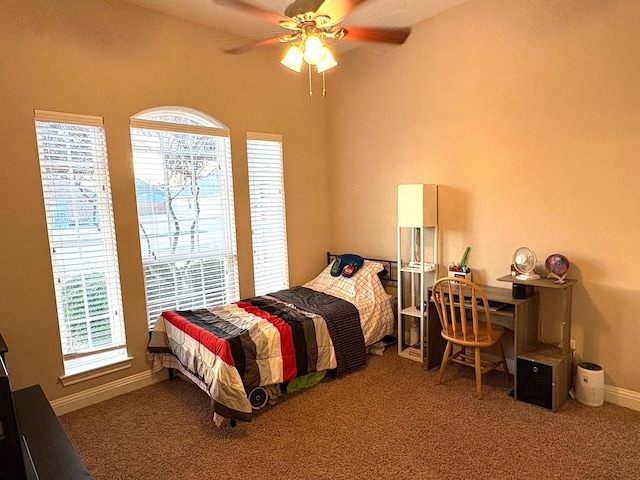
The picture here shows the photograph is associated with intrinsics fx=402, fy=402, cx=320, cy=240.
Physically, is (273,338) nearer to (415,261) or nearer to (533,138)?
(415,261)

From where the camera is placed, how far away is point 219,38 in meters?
3.58

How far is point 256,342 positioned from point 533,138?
251 cm

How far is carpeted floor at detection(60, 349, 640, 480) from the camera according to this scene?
2207mm

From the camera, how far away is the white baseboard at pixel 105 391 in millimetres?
2898

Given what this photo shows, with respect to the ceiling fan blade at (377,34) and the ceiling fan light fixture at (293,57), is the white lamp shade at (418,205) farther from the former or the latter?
the ceiling fan light fixture at (293,57)

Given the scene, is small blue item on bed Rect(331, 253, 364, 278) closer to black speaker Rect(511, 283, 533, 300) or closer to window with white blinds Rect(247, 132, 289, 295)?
→ window with white blinds Rect(247, 132, 289, 295)

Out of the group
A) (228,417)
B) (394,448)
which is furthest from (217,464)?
(394,448)

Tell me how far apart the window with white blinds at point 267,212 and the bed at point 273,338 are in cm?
28

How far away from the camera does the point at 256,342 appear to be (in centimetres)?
281

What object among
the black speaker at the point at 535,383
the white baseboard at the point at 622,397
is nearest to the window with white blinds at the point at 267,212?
the black speaker at the point at 535,383

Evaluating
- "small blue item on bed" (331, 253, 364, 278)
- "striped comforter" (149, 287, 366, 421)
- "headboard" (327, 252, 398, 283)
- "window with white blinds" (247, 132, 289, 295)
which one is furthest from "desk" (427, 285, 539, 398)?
"window with white blinds" (247, 132, 289, 295)

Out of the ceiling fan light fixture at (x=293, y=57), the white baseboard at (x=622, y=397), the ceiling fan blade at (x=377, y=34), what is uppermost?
the ceiling fan blade at (x=377, y=34)

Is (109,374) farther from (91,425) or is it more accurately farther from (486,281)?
(486,281)

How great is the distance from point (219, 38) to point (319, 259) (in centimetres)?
242
